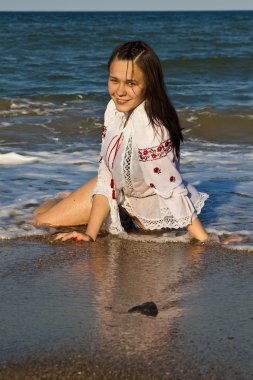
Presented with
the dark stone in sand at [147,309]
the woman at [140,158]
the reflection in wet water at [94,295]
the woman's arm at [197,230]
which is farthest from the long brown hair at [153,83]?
the dark stone in sand at [147,309]

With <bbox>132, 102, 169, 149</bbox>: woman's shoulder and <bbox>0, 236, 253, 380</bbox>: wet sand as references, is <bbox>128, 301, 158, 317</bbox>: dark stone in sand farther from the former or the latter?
<bbox>132, 102, 169, 149</bbox>: woman's shoulder

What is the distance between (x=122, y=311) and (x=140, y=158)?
45.4 inches

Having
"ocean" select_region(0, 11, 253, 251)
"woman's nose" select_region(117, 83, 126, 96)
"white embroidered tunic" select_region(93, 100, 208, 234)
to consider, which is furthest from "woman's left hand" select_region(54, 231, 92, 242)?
"woman's nose" select_region(117, 83, 126, 96)

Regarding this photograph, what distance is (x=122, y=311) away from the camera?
3271 mm

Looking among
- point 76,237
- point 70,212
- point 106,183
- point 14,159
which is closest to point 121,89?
point 106,183

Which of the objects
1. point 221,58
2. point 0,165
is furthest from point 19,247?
point 221,58

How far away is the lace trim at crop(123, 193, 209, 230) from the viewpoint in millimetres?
4309

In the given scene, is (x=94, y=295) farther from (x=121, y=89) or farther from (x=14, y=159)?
(x=14, y=159)

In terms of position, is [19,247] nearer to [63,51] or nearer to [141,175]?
[141,175]

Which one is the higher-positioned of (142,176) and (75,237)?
(142,176)

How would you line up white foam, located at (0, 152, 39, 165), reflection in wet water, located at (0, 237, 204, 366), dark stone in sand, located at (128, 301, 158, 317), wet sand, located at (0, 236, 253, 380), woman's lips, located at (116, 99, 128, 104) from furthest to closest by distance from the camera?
white foam, located at (0, 152, 39, 165)
woman's lips, located at (116, 99, 128, 104)
dark stone in sand, located at (128, 301, 158, 317)
reflection in wet water, located at (0, 237, 204, 366)
wet sand, located at (0, 236, 253, 380)

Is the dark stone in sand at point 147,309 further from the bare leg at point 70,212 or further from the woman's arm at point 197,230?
the bare leg at point 70,212

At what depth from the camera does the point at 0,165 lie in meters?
6.73

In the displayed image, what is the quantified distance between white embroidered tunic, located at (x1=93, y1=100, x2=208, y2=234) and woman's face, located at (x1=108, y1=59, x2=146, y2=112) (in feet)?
0.20
